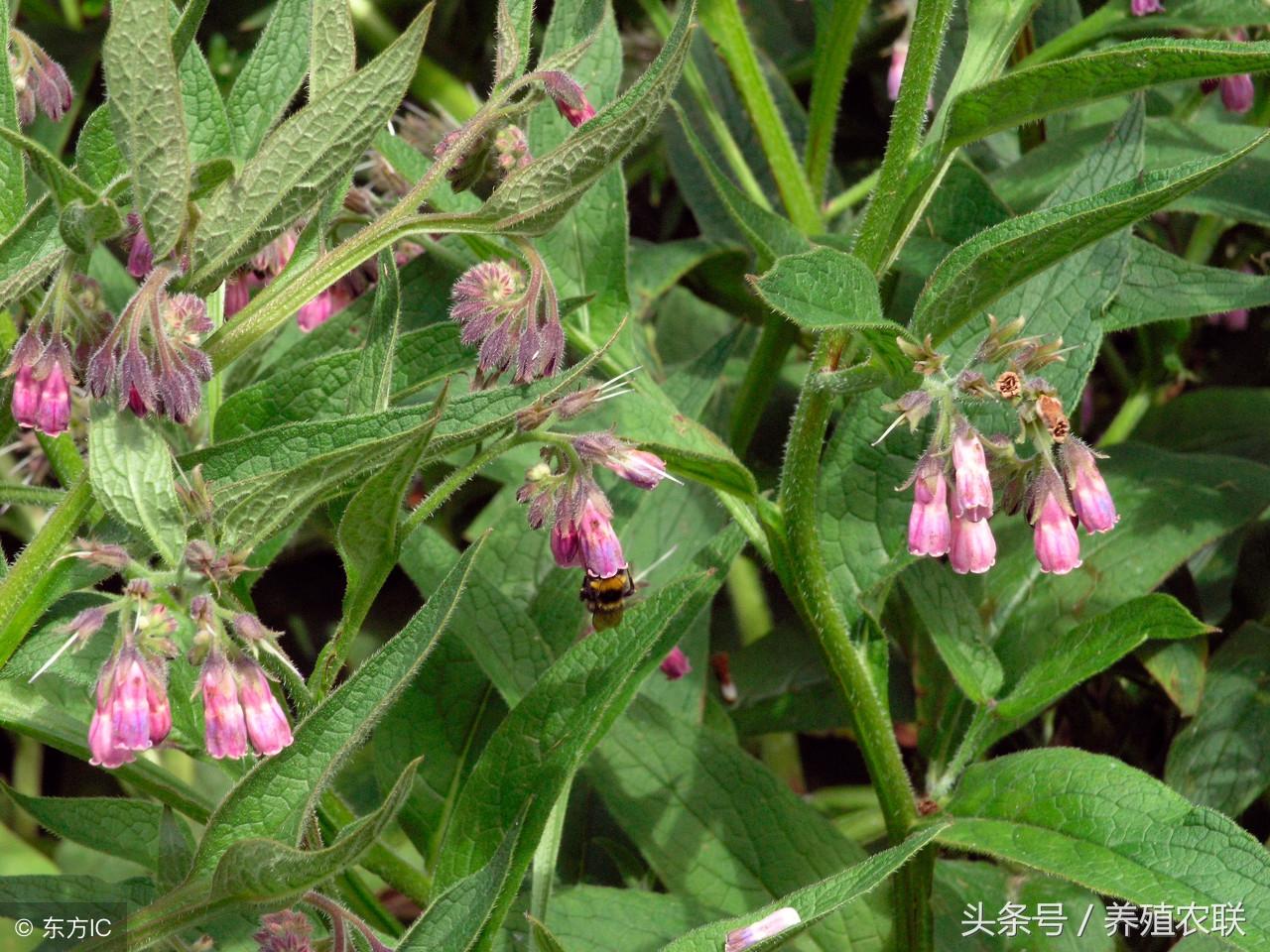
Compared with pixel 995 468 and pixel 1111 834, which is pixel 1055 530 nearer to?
pixel 995 468

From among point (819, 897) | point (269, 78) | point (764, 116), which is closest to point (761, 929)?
point (819, 897)

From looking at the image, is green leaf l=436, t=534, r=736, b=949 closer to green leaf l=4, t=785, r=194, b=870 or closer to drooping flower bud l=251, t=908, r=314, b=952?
drooping flower bud l=251, t=908, r=314, b=952

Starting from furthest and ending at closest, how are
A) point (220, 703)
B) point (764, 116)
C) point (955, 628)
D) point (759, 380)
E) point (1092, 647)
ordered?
point (764, 116) < point (759, 380) < point (955, 628) < point (1092, 647) < point (220, 703)

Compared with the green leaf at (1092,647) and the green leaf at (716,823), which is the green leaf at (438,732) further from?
the green leaf at (1092,647)

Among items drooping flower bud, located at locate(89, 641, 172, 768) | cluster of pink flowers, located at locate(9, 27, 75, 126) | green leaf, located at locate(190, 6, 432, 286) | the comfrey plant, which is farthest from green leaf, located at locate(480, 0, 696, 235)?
cluster of pink flowers, located at locate(9, 27, 75, 126)

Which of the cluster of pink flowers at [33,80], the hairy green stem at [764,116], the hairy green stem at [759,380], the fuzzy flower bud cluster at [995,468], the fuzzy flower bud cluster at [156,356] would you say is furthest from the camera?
the hairy green stem at [764,116]

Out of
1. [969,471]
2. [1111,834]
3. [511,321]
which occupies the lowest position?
[1111,834]

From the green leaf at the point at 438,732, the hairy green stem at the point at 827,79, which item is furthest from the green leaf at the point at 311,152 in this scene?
the hairy green stem at the point at 827,79
